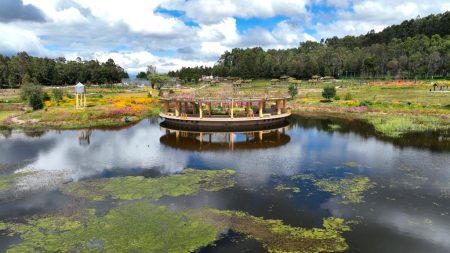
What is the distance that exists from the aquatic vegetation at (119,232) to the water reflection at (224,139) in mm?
16295

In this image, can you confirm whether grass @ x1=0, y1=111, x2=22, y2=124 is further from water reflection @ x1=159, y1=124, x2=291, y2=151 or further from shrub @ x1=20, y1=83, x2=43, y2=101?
water reflection @ x1=159, y1=124, x2=291, y2=151

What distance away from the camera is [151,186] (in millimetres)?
24703

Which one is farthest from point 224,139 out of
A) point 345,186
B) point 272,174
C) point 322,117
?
point 322,117

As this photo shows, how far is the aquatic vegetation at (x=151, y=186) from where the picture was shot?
23.3 metres

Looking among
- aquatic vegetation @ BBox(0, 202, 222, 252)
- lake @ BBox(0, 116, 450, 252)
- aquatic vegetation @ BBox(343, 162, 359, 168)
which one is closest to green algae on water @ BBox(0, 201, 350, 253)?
aquatic vegetation @ BBox(0, 202, 222, 252)

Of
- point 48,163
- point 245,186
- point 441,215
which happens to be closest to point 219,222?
point 245,186

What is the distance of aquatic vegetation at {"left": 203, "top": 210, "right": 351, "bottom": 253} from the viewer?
54.5ft

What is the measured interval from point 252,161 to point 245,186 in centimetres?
644

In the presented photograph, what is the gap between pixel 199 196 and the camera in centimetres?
2297

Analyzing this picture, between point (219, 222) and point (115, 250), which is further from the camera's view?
point (219, 222)

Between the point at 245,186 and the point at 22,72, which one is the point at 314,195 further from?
the point at 22,72

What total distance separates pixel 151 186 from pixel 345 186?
13.1m

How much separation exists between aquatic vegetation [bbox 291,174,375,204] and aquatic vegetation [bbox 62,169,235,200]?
5661mm

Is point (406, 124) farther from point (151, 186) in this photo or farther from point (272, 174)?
point (151, 186)
